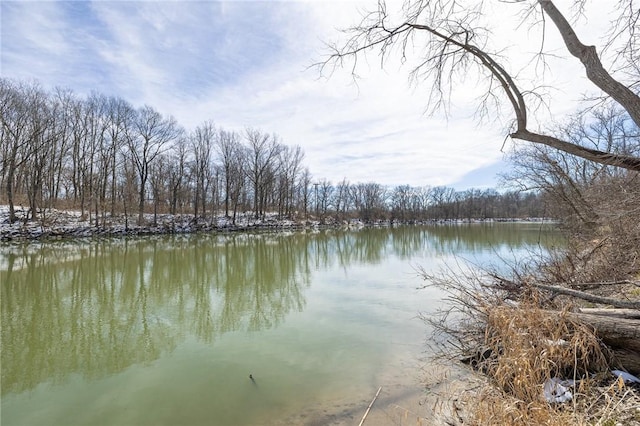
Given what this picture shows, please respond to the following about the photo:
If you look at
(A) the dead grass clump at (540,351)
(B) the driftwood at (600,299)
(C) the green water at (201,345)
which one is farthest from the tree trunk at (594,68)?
(C) the green water at (201,345)

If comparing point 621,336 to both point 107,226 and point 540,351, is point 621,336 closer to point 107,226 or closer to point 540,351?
point 540,351

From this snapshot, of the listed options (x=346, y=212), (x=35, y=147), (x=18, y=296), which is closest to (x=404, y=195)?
(x=346, y=212)

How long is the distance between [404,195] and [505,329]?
8106 cm

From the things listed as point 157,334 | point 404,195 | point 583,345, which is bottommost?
point 157,334

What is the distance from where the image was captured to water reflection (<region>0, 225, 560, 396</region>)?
17.7ft

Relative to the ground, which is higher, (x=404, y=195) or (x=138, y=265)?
(x=404, y=195)

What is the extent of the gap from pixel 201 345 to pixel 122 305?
11.9ft

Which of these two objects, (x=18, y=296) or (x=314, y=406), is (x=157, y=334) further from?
(x=18, y=296)

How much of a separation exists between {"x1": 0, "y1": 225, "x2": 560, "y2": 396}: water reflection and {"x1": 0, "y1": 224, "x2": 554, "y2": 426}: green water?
36mm

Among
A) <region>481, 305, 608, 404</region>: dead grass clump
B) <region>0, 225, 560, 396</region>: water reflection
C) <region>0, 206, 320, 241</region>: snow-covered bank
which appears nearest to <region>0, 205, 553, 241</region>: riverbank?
<region>0, 206, 320, 241</region>: snow-covered bank

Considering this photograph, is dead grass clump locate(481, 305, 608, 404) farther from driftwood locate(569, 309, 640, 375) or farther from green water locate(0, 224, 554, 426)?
green water locate(0, 224, 554, 426)

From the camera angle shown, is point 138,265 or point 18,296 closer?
point 18,296

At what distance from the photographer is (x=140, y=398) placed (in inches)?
165

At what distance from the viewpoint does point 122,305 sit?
8.33m
